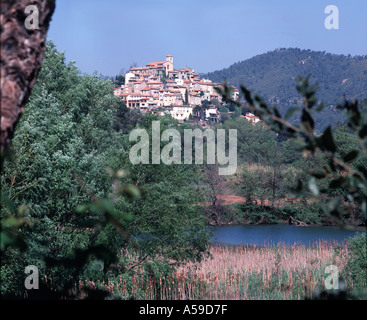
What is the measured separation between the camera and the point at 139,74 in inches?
4798

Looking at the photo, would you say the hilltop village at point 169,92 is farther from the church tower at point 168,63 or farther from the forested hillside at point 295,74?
the forested hillside at point 295,74

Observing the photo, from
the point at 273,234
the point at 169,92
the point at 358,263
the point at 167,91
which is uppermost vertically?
the point at 167,91

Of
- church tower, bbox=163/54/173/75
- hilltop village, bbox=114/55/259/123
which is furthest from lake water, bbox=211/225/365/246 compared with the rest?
church tower, bbox=163/54/173/75

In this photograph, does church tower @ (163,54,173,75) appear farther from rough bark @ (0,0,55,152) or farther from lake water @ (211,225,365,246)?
rough bark @ (0,0,55,152)

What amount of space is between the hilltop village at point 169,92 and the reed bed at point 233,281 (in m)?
64.3

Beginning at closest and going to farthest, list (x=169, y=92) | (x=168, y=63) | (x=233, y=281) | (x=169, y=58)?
(x=233, y=281)
(x=169, y=92)
(x=168, y=63)
(x=169, y=58)

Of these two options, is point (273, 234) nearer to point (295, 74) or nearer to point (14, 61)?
point (14, 61)

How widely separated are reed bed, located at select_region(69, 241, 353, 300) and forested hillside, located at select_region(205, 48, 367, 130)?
102m

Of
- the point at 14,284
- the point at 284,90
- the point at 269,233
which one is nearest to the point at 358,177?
the point at 14,284

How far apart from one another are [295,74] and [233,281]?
159156 millimetres

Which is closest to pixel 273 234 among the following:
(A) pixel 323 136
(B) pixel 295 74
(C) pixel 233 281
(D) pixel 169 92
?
(C) pixel 233 281

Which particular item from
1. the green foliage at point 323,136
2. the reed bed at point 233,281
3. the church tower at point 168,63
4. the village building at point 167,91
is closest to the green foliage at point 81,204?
the reed bed at point 233,281

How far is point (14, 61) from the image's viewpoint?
1.35m

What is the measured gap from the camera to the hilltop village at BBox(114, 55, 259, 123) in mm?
89125
